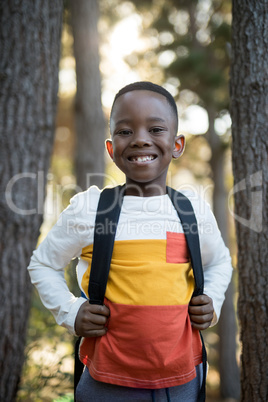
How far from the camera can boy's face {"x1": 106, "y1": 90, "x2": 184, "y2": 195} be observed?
5.26 feet

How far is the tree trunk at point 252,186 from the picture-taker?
208cm

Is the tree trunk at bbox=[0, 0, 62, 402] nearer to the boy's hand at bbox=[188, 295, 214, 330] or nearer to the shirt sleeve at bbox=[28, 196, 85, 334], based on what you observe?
the shirt sleeve at bbox=[28, 196, 85, 334]

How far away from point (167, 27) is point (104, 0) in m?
1.65

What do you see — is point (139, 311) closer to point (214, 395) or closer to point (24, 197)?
point (24, 197)

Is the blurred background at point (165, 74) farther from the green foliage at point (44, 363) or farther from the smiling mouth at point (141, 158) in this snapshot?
the smiling mouth at point (141, 158)

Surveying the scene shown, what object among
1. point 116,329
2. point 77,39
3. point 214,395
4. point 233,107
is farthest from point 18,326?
point 214,395

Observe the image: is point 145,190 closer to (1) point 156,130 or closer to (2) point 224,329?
(1) point 156,130

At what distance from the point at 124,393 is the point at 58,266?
63 cm

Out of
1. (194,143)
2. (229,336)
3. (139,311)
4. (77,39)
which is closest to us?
(139,311)

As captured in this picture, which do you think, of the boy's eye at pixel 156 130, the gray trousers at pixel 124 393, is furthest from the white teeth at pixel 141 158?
the gray trousers at pixel 124 393

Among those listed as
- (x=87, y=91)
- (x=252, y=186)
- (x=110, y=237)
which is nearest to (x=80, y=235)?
(x=110, y=237)

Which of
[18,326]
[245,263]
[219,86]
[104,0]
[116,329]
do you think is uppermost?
[104,0]

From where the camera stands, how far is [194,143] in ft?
32.4

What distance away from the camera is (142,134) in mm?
1597
